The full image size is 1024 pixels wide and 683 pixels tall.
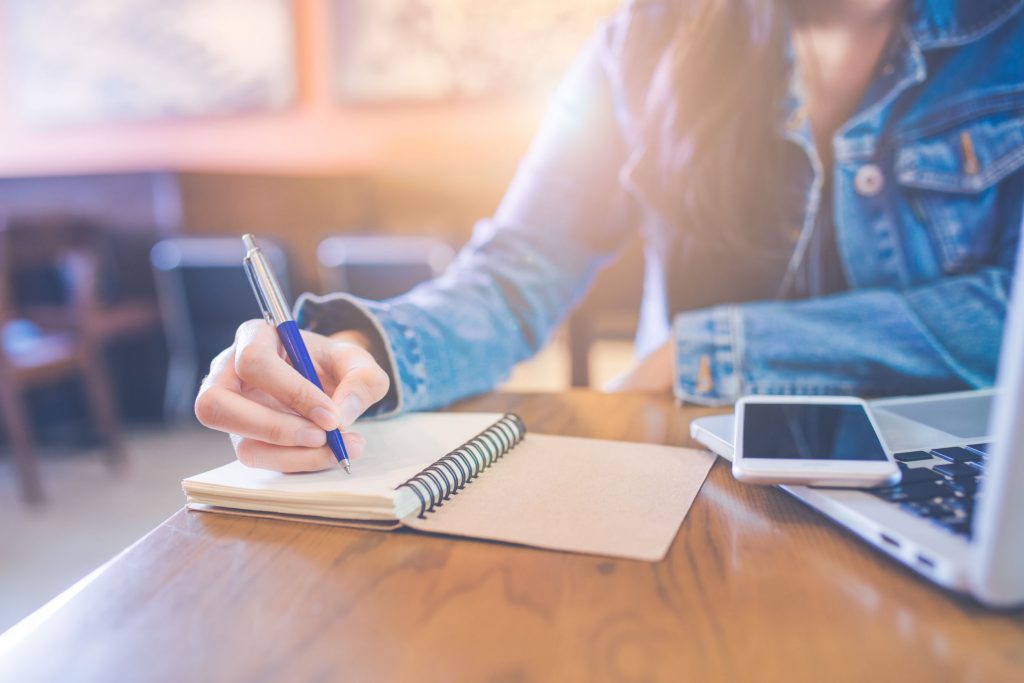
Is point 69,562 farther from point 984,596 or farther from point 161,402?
point 984,596

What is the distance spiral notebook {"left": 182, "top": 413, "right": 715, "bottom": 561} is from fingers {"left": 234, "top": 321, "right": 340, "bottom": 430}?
40 mm

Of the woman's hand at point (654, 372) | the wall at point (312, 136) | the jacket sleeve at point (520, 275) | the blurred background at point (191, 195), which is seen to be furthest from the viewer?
the wall at point (312, 136)

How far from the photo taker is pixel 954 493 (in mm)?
345

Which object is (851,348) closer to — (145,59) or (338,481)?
(338,481)

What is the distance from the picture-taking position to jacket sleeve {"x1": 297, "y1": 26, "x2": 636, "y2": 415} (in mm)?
575

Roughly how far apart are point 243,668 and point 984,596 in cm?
30

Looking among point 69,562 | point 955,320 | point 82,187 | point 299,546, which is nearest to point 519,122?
point 82,187

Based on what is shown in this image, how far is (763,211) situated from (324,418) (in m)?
0.57

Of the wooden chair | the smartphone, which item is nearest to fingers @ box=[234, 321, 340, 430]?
the smartphone

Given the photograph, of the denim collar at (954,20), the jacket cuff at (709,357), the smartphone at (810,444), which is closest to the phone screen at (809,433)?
the smartphone at (810,444)

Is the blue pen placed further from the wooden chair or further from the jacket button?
the wooden chair

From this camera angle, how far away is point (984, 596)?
27 centimetres

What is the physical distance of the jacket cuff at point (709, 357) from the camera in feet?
2.00

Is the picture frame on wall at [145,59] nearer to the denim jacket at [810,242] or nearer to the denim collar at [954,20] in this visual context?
the denim jacket at [810,242]
